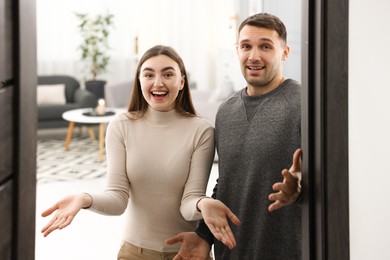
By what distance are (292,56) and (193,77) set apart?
13.4 ft

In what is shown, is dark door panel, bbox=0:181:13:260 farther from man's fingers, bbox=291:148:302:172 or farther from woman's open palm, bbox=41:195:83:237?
man's fingers, bbox=291:148:302:172

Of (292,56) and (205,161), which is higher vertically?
(292,56)

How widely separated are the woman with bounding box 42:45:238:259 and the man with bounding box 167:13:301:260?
63 mm

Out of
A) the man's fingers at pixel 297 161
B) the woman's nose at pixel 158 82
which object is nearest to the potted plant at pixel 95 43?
the woman's nose at pixel 158 82

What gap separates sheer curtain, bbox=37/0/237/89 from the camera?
584 cm

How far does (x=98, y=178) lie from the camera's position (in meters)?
4.04

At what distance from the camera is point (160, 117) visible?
1356 millimetres

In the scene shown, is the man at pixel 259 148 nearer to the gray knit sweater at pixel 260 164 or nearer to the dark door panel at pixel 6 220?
the gray knit sweater at pixel 260 164

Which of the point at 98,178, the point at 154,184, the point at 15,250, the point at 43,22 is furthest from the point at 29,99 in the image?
the point at 43,22

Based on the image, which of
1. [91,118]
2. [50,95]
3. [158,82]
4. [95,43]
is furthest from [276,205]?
[95,43]

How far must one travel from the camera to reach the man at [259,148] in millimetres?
1211
